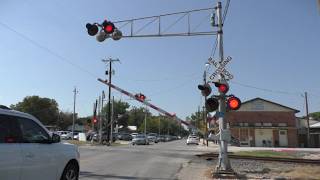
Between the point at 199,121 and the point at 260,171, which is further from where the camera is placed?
the point at 199,121

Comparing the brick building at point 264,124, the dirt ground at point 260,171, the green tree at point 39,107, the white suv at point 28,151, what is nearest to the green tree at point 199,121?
the brick building at point 264,124

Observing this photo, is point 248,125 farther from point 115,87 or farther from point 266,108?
point 115,87

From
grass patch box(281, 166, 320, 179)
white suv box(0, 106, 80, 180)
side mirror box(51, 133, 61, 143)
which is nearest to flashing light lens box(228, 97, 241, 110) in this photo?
grass patch box(281, 166, 320, 179)

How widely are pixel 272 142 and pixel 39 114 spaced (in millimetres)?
68172

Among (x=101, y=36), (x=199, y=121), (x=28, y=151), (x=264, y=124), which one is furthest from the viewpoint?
(x=199, y=121)

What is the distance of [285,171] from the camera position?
18328mm

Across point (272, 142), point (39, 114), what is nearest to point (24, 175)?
point (272, 142)

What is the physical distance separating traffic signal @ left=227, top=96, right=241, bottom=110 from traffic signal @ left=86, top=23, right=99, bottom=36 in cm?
535

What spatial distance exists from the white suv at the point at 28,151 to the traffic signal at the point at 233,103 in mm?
8039

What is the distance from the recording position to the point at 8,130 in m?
7.54

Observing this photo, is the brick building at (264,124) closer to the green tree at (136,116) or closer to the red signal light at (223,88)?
the red signal light at (223,88)

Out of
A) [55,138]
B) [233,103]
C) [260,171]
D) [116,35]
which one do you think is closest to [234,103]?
[233,103]

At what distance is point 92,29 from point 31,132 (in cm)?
920

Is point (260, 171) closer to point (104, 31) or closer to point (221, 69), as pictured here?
point (221, 69)
